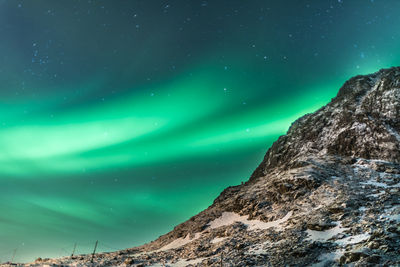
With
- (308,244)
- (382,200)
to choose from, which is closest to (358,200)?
(382,200)

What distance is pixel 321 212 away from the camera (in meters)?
39.6

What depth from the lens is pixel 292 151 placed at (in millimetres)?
88500

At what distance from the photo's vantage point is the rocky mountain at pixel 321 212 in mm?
29484

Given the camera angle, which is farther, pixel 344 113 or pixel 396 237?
pixel 344 113

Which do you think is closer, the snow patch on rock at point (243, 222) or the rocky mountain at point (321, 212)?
the rocky mountain at point (321, 212)

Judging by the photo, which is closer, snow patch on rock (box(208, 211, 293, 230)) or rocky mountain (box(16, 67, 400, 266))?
rocky mountain (box(16, 67, 400, 266))

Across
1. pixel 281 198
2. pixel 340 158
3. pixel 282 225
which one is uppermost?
pixel 340 158

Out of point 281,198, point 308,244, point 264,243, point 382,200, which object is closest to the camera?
point 308,244

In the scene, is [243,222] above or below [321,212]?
below

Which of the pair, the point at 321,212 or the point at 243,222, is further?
the point at 243,222

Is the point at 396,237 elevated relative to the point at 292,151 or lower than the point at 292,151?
lower

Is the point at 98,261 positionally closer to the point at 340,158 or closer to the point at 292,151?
the point at 340,158

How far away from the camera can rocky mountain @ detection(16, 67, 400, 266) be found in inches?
1161

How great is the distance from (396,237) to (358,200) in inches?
552
